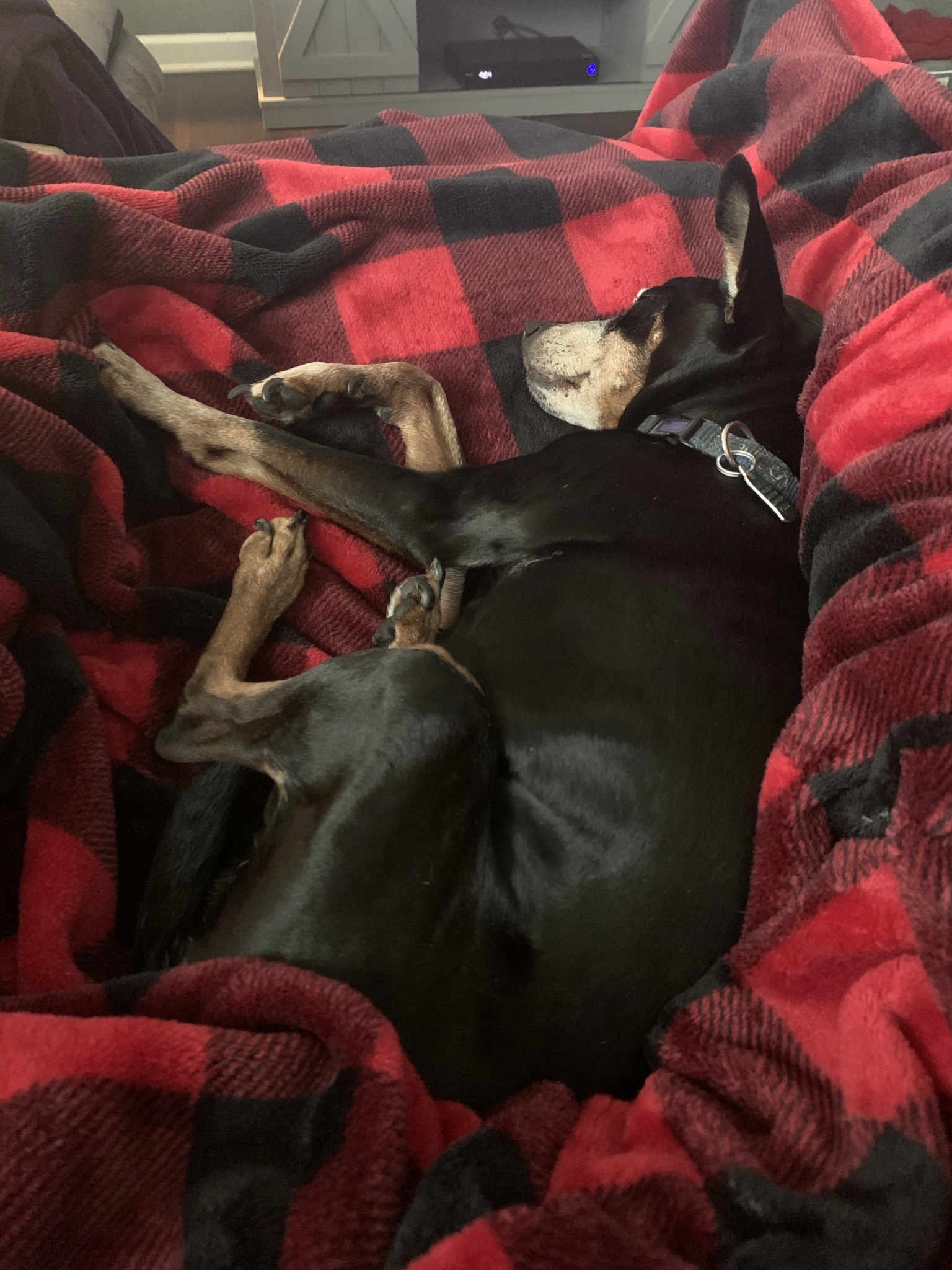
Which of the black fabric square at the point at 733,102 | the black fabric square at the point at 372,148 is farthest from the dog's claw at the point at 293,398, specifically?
the black fabric square at the point at 733,102

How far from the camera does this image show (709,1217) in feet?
2.89

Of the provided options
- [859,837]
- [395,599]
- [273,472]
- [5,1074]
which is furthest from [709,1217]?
[273,472]

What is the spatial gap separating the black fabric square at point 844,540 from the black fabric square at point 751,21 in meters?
1.77

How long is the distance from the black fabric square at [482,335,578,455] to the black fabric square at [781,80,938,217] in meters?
0.78

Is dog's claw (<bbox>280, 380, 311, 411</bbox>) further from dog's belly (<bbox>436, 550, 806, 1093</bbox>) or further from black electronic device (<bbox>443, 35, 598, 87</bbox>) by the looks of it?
black electronic device (<bbox>443, 35, 598, 87</bbox>)

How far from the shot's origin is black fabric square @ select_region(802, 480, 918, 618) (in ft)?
4.15

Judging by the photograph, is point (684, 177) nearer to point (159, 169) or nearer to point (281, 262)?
point (281, 262)

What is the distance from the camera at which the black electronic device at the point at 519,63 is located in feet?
14.0

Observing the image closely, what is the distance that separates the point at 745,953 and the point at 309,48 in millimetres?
4540

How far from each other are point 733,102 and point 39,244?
6.00ft

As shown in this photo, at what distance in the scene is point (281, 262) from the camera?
6.40ft

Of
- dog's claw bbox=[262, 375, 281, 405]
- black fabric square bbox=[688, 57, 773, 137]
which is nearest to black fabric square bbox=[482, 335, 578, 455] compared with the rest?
dog's claw bbox=[262, 375, 281, 405]

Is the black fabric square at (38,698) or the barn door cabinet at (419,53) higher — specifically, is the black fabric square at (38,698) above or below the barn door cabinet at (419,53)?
below

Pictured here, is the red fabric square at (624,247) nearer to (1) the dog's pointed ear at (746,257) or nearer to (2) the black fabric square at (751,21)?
(1) the dog's pointed ear at (746,257)
